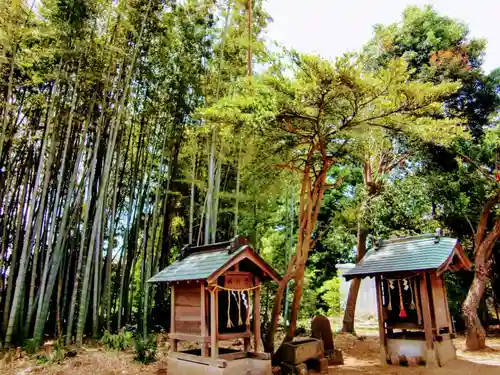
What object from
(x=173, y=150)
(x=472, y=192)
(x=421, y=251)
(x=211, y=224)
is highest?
(x=173, y=150)

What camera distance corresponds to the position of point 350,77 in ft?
15.1

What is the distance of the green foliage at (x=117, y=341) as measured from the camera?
20.8 feet

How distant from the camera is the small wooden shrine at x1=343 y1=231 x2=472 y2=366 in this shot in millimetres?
5520

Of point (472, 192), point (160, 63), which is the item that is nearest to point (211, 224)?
point (160, 63)

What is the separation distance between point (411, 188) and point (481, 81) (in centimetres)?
389

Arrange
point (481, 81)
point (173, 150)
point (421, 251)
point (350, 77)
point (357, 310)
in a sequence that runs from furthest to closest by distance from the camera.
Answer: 1. point (357, 310)
2. point (481, 81)
3. point (173, 150)
4. point (421, 251)
5. point (350, 77)

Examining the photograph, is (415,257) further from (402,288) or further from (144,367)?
(144,367)

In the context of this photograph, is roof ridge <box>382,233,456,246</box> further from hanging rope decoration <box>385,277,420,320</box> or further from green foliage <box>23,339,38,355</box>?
green foliage <box>23,339,38,355</box>

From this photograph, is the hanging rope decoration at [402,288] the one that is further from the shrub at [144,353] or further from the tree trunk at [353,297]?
the shrub at [144,353]

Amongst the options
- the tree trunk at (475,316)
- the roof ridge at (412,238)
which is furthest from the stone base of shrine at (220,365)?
the tree trunk at (475,316)

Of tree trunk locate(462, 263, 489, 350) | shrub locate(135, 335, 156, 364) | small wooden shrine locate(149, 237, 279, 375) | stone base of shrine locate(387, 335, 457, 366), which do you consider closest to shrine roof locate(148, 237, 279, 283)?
small wooden shrine locate(149, 237, 279, 375)

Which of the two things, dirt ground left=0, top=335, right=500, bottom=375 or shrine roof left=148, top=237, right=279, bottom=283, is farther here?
dirt ground left=0, top=335, right=500, bottom=375

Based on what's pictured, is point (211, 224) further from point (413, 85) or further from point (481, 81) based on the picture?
point (481, 81)

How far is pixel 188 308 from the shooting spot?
500 cm
